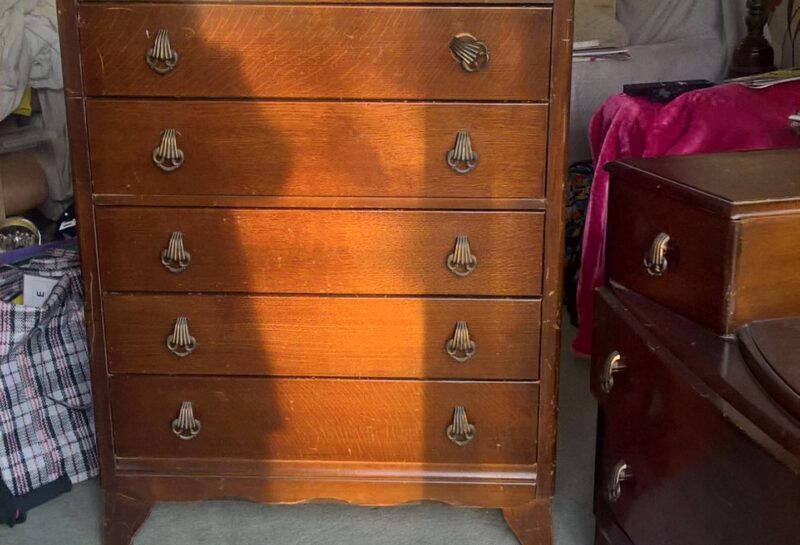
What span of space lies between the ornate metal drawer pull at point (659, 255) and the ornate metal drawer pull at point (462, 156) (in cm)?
28

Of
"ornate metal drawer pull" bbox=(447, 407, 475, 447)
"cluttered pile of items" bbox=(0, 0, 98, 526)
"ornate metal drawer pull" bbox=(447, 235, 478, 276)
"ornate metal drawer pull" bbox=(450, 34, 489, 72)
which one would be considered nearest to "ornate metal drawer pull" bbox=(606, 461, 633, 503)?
"ornate metal drawer pull" bbox=(447, 407, 475, 447)

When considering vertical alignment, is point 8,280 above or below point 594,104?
below

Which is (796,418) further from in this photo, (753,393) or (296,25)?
(296,25)

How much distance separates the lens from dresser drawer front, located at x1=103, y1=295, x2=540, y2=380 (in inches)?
53.4

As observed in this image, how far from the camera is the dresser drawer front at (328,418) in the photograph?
1395mm

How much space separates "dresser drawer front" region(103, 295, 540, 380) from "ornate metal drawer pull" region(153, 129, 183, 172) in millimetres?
207

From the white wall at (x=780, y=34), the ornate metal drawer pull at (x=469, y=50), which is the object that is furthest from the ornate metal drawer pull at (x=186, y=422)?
the white wall at (x=780, y=34)

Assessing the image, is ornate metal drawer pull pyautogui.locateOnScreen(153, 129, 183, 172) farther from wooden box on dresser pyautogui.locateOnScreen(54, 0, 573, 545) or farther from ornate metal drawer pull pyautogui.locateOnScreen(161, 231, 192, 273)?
ornate metal drawer pull pyautogui.locateOnScreen(161, 231, 192, 273)

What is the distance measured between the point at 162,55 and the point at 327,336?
0.48 m

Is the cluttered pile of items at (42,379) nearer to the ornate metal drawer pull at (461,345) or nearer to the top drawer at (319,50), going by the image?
the top drawer at (319,50)

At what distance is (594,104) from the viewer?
2629 mm

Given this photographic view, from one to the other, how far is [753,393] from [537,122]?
51 cm

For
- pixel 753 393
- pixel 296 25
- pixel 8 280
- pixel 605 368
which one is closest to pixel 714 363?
pixel 753 393

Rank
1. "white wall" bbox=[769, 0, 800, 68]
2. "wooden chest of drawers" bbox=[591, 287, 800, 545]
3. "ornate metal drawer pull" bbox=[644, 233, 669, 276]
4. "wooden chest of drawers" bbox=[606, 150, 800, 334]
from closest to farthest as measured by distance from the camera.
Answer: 1. "wooden chest of drawers" bbox=[591, 287, 800, 545]
2. "wooden chest of drawers" bbox=[606, 150, 800, 334]
3. "ornate metal drawer pull" bbox=[644, 233, 669, 276]
4. "white wall" bbox=[769, 0, 800, 68]
